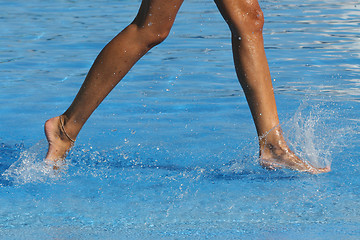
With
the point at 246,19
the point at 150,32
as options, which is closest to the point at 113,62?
the point at 150,32

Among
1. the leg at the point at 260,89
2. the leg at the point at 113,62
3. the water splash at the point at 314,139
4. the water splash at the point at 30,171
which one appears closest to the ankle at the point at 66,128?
the leg at the point at 113,62

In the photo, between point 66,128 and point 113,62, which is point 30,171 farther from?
point 113,62

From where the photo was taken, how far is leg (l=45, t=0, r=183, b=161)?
2.92 metres

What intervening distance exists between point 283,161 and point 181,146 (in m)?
0.65

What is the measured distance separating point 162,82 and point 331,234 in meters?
2.89

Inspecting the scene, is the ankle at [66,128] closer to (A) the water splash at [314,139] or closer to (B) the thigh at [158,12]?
(B) the thigh at [158,12]

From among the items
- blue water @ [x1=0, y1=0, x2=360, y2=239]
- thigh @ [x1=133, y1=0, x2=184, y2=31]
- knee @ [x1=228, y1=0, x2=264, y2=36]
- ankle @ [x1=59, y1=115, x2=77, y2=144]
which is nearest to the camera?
blue water @ [x1=0, y1=0, x2=360, y2=239]

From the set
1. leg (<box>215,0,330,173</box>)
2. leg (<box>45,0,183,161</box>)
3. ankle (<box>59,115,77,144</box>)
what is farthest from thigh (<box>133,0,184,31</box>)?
ankle (<box>59,115,77,144</box>)

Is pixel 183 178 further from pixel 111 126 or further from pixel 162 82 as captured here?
pixel 162 82

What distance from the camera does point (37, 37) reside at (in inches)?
284

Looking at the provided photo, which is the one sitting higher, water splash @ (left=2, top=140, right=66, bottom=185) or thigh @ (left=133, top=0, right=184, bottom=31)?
thigh @ (left=133, top=0, right=184, bottom=31)

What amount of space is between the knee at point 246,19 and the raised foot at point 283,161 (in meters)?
0.51

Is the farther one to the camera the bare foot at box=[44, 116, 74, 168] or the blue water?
the bare foot at box=[44, 116, 74, 168]

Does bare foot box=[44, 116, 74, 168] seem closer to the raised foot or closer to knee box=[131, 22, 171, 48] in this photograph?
knee box=[131, 22, 171, 48]
